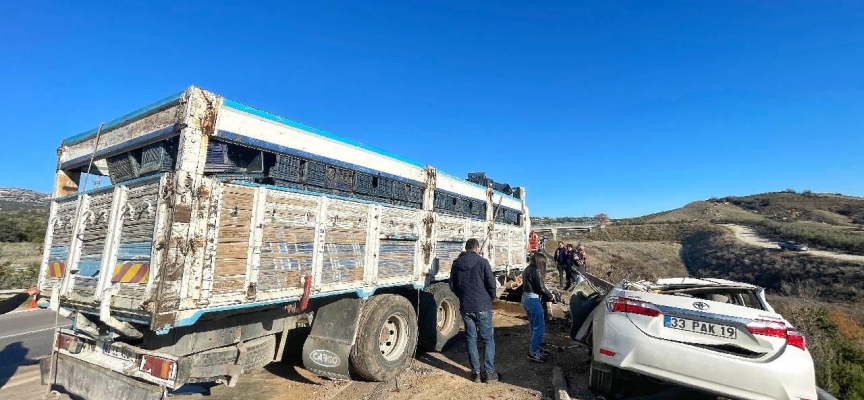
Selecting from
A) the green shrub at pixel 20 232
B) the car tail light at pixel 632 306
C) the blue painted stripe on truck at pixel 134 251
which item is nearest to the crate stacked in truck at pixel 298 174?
the blue painted stripe on truck at pixel 134 251

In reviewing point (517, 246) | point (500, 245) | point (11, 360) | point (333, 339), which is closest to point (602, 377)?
point (333, 339)

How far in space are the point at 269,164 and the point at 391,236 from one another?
1.81m

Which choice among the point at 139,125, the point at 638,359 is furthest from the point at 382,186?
the point at 638,359

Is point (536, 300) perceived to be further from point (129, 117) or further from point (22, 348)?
point (22, 348)

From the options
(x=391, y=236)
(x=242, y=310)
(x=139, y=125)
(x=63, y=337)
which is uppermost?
(x=139, y=125)

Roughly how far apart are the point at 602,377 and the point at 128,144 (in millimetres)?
4940

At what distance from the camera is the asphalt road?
15.7 ft

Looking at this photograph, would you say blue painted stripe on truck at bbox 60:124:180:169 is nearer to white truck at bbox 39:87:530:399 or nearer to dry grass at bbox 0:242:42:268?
white truck at bbox 39:87:530:399

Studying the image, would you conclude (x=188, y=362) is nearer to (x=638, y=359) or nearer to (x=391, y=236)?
(x=391, y=236)

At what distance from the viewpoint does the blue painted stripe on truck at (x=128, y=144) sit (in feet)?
10.2

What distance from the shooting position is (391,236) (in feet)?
16.2

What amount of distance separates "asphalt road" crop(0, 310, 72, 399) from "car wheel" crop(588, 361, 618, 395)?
19.9 feet

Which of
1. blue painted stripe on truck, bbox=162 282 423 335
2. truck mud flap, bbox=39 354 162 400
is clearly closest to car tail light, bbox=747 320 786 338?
blue painted stripe on truck, bbox=162 282 423 335

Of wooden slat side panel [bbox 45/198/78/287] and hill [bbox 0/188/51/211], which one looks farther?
hill [bbox 0/188/51/211]
